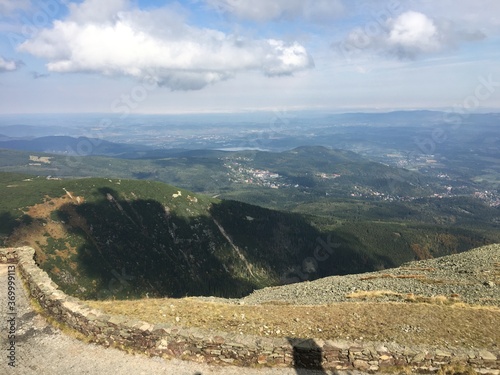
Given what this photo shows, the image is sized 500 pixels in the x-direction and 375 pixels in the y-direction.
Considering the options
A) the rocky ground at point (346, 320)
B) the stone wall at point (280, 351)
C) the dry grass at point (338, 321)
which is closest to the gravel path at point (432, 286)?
the rocky ground at point (346, 320)

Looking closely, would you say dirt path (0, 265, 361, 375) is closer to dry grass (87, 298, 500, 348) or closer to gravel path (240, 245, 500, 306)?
dry grass (87, 298, 500, 348)

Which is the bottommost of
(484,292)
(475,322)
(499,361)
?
(484,292)

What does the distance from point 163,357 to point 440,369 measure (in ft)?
49.1

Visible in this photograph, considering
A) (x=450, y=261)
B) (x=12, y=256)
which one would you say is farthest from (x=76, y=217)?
(x=450, y=261)

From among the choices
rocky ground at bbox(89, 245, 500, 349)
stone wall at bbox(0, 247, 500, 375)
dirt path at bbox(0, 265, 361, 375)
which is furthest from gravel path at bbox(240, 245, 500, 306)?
dirt path at bbox(0, 265, 361, 375)

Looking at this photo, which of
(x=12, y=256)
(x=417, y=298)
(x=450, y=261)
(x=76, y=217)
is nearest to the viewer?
(x=12, y=256)

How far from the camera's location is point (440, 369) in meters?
17.0

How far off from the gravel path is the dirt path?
19798 millimetres

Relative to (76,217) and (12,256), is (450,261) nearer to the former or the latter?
(12,256)

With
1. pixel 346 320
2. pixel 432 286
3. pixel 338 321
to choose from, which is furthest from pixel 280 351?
pixel 432 286

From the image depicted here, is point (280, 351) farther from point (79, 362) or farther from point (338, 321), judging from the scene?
point (79, 362)

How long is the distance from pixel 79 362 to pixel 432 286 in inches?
1618

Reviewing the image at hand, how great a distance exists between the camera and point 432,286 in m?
41.2

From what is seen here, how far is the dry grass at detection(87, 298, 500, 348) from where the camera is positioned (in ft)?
64.9
